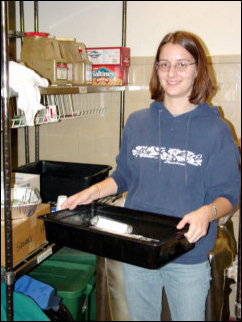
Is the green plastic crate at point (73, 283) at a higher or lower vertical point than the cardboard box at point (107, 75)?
lower

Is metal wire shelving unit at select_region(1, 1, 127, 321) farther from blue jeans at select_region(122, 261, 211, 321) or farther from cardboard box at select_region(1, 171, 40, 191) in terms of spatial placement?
blue jeans at select_region(122, 261, 211, 321)

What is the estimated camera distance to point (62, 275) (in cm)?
193

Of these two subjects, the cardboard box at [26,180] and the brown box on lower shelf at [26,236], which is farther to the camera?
the cardboard box at [26,180]

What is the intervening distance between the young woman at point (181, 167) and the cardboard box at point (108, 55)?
2.91ft

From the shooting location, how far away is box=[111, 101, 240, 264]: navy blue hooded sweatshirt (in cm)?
118

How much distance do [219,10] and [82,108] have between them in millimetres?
1530

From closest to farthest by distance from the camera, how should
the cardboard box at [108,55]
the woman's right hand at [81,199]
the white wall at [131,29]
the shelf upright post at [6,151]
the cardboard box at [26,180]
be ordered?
the shelf upright post at [6,151] < the woman's right hand at [81,199] < the cardboard box at [26,180] < the white wall at [131,29] < the cardboard box at [108,55]

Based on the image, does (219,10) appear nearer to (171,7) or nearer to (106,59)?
(171,7)

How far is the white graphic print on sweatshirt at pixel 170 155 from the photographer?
1.21 meters

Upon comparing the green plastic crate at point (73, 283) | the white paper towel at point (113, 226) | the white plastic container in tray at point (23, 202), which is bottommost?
the green plastic crate at point (73, 283)

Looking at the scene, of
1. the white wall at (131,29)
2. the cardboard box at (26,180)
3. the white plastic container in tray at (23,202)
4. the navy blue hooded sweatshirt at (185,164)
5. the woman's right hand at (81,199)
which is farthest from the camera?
the white wall at (131,29)

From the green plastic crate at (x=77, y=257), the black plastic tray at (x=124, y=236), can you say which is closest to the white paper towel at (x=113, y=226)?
the black plastic tray at (x=124, y=236)

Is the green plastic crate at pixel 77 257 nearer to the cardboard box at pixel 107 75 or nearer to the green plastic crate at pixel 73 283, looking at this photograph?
the green plastic crate at pixel 73 283

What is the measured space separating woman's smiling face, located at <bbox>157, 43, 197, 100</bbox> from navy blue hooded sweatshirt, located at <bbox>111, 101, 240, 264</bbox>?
0.10m
